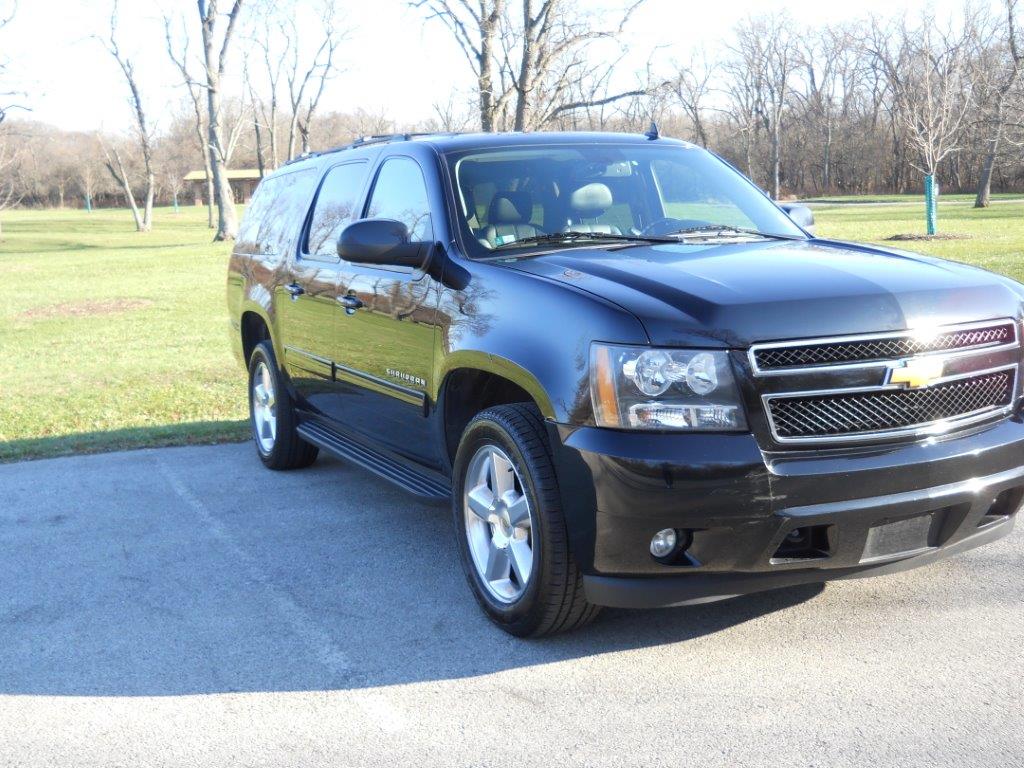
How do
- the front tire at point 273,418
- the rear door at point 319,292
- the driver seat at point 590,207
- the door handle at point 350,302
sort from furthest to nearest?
the front tire at point 273,418
the rear door at point 319,292
the door handle at point 350,302
the driver seat at point 590,207

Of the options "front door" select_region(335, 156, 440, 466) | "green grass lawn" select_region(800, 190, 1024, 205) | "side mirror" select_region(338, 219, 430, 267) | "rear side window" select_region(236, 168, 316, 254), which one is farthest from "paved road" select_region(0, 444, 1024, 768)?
"green grass lawn" select_region(800, 190, 1024, 205)

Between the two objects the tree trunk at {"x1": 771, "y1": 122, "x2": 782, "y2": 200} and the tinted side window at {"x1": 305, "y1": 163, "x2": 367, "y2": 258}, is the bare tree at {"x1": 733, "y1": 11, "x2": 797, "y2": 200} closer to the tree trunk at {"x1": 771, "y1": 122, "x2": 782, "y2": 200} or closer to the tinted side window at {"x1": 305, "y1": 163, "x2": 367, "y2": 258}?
the tree trunk at {"x1": 771, "y1": 122, "x2": 782, "y2": 200}

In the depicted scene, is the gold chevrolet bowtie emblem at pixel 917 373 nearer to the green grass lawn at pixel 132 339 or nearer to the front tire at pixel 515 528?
the front tire at pixel 515 528

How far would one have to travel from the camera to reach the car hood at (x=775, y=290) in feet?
11.7

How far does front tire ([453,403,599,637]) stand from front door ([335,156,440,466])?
56cm

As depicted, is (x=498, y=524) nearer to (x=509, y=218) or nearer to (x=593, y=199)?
(x=509, y=218)

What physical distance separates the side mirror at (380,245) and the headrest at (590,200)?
0.77 m

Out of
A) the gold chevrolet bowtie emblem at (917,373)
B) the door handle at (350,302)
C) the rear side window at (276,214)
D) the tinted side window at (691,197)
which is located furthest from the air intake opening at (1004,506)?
the rear side window at (276,214)

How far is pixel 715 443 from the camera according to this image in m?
A: 3.49

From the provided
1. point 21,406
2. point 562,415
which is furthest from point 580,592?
point 21,406

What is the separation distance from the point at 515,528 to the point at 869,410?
1351mm

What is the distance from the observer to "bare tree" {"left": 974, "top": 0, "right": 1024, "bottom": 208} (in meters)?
45.5

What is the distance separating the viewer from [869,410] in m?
3.63

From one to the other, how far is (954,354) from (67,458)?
240 inches
